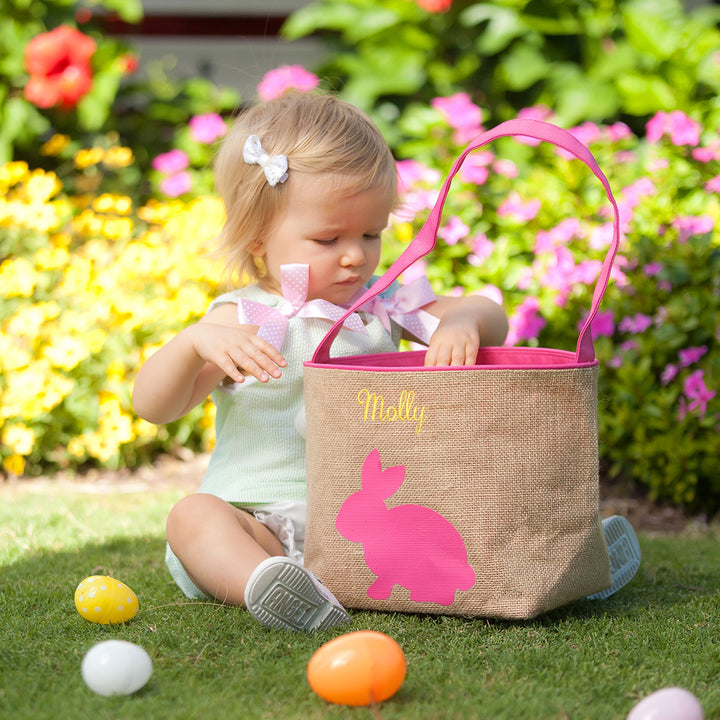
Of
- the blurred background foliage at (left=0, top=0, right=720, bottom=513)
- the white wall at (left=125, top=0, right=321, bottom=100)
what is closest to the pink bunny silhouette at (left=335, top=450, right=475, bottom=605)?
the blurred background foliage at (left=0, top=0, right=720, bottom=513)

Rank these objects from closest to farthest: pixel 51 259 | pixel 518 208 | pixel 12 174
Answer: pixel 51 259
pixel 518 208
pixel 12 174

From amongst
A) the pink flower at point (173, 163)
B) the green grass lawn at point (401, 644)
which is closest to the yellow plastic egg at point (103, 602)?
the green grass lawn at point (401, 644)

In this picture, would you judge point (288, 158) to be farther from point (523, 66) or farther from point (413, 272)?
point (523, 66)

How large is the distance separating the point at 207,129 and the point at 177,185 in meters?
0.38

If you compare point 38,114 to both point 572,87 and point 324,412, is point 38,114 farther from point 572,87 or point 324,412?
point 324,412

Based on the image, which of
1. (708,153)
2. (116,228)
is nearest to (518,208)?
(708,153)

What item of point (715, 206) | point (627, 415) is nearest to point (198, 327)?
point (627, 415)

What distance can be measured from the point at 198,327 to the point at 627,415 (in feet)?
4.97

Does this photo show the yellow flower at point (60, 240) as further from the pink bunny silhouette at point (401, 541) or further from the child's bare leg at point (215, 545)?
the pink bunny silhouette at point (401, 541)

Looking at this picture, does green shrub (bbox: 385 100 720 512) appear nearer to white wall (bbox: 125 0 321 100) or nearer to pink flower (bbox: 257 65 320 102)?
pink flower (bbox: 257 65 320 102)

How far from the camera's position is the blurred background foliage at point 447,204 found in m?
2.90

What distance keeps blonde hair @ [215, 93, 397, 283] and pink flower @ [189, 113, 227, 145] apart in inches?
103

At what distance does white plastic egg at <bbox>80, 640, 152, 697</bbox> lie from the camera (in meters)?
1.36

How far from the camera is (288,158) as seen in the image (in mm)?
2105
